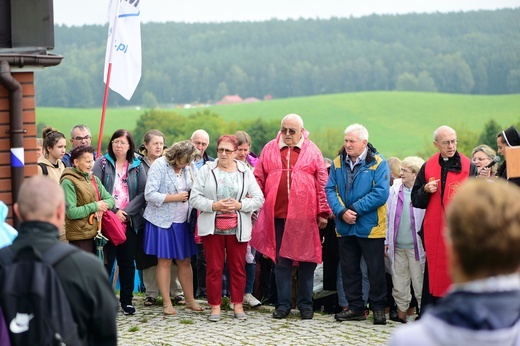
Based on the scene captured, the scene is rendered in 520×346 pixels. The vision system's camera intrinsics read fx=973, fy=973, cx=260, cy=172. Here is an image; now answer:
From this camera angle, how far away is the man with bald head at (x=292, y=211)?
1028cm

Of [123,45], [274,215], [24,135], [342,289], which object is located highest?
[123,45]

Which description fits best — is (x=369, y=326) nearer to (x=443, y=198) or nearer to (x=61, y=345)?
(x=443, y=198)

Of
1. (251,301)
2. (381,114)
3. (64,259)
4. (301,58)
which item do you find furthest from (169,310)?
(301,58)

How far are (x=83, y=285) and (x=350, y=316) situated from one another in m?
6.31

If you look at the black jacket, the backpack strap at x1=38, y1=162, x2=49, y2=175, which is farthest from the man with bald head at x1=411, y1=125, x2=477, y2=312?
the black jacket

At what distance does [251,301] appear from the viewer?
1087 cm

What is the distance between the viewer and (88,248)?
9.59 m

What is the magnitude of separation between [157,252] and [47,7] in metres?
2.95

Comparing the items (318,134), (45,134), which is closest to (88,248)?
(45,134)

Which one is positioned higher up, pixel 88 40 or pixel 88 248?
pixel 88 40

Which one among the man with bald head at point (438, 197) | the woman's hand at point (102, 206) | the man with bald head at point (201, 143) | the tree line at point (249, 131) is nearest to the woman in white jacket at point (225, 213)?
the woman's hand at point (102, 206)

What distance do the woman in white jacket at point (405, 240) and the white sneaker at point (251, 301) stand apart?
1570 mm

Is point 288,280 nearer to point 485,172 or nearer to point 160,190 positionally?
point 160,190

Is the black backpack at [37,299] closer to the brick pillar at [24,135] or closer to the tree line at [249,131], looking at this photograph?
the brick pillar at [24,135]
